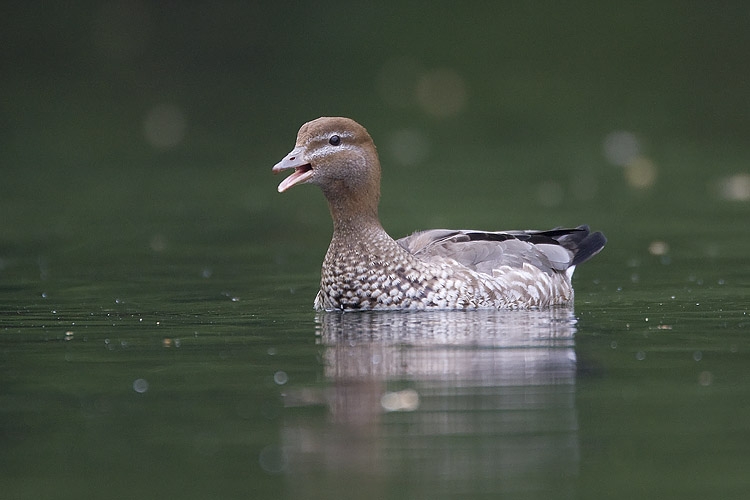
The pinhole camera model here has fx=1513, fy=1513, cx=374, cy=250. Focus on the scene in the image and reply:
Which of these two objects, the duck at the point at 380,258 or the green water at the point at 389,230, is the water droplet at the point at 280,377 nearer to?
the green water at the point at 389,230

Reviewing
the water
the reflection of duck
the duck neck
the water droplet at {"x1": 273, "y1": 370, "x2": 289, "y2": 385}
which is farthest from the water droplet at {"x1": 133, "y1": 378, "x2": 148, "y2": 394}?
the duck neck

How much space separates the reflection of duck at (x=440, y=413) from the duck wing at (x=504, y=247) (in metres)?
1.23

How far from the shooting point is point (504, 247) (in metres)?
12.1

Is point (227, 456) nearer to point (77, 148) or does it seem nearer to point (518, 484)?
point (518, 484)

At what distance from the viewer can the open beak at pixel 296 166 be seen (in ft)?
36.3

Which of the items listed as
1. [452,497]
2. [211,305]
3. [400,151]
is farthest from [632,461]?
[400,151]

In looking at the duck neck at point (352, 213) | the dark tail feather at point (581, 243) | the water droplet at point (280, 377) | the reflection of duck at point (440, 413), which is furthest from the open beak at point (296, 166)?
the dark tail feather at point (581, 243)

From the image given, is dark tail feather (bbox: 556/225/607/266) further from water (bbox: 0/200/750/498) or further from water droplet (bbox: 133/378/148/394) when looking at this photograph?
water droplet (bbox: 133/378/148/394)

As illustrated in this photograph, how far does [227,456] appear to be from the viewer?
7.00m

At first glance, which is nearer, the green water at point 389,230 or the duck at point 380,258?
the green water at point 389,230

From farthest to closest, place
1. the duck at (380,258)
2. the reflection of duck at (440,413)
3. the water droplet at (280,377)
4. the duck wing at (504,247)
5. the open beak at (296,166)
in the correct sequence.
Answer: the duck wing at (504,247) < the duck at (380,258) < the open beak at (296,166) < the water droplet at (280,377) < the reflection of duck at (440,413)

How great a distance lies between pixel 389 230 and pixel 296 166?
5.16 meters

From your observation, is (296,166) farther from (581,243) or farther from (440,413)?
(440,413)

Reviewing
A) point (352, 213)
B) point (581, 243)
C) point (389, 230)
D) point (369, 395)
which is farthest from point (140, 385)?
point (389, 230)
